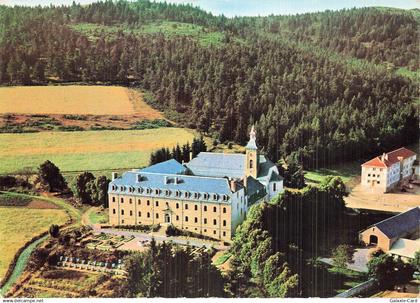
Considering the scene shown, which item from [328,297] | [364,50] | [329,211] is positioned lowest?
[328,297]

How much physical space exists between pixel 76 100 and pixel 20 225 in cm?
Result: 296

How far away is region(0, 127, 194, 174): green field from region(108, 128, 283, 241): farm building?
0.41 metres

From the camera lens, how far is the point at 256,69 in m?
14.5

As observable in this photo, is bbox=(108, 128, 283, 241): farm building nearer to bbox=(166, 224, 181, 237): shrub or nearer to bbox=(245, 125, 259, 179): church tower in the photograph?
bbox=(245, 125, 259, 179): church tower

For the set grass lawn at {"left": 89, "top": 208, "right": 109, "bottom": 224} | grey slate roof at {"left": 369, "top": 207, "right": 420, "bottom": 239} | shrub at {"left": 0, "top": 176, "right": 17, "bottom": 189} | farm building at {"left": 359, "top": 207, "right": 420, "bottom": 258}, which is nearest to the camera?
farm building at {"left": 359, "top": 207, "right": 420, "bottom": 258}

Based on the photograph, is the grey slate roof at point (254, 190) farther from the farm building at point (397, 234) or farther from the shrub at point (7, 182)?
the shrub at point (7, 182)

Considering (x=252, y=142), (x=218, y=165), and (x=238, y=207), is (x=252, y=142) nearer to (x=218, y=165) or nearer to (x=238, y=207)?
(x=218, y=165)

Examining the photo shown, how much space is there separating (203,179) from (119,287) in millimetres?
3052

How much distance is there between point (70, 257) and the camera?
12.8 metres

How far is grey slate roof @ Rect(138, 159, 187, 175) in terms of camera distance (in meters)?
14.3

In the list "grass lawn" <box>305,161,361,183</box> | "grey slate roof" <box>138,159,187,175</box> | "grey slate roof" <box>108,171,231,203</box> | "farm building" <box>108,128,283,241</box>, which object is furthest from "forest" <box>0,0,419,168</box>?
"grey slate roof" <box>108,171,231,203</box>

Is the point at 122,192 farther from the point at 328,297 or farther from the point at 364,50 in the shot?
the point at 364,50

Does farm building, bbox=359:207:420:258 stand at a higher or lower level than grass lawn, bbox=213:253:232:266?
higher

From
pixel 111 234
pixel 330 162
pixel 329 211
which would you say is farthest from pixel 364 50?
pixel 111 234
